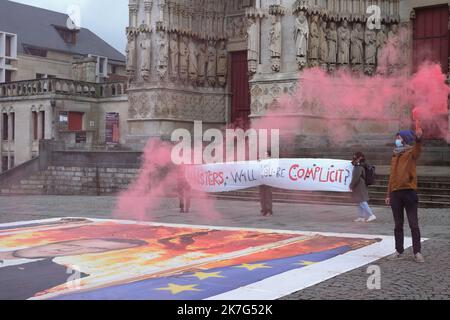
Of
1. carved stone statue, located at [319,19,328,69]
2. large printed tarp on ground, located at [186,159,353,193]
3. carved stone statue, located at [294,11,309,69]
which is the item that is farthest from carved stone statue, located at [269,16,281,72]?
large printed tarp on ground, located at [186,159,353,193]

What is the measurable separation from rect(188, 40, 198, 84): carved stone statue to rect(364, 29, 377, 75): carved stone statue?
8.07 meters

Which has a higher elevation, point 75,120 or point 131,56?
point 131,56

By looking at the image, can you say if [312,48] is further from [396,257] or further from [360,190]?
[396,257]

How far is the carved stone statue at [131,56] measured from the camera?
91.6ft

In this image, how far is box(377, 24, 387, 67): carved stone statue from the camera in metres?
24.6

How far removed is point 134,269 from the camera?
7.82 meters

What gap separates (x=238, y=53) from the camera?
29.5 metres

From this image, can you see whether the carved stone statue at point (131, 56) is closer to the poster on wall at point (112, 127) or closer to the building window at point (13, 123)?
the poster on wall at point (112, 127)

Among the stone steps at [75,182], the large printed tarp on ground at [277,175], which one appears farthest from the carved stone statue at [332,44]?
the large printed tarp on ground at [277,175]

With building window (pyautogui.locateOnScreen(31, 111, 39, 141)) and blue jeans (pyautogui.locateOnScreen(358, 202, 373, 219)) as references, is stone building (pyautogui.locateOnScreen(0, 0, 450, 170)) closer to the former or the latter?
building window (pyautogui.locateOnScreen(31, 111, 39, 141))

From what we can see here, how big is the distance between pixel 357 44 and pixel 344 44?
1.89 ft

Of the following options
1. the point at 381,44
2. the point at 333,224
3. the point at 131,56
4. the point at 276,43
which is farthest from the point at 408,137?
the point at 131,56

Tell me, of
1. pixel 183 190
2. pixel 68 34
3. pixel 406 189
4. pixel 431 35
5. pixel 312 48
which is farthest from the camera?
pixel 68 34

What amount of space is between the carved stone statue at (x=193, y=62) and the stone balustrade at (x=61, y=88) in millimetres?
5056
